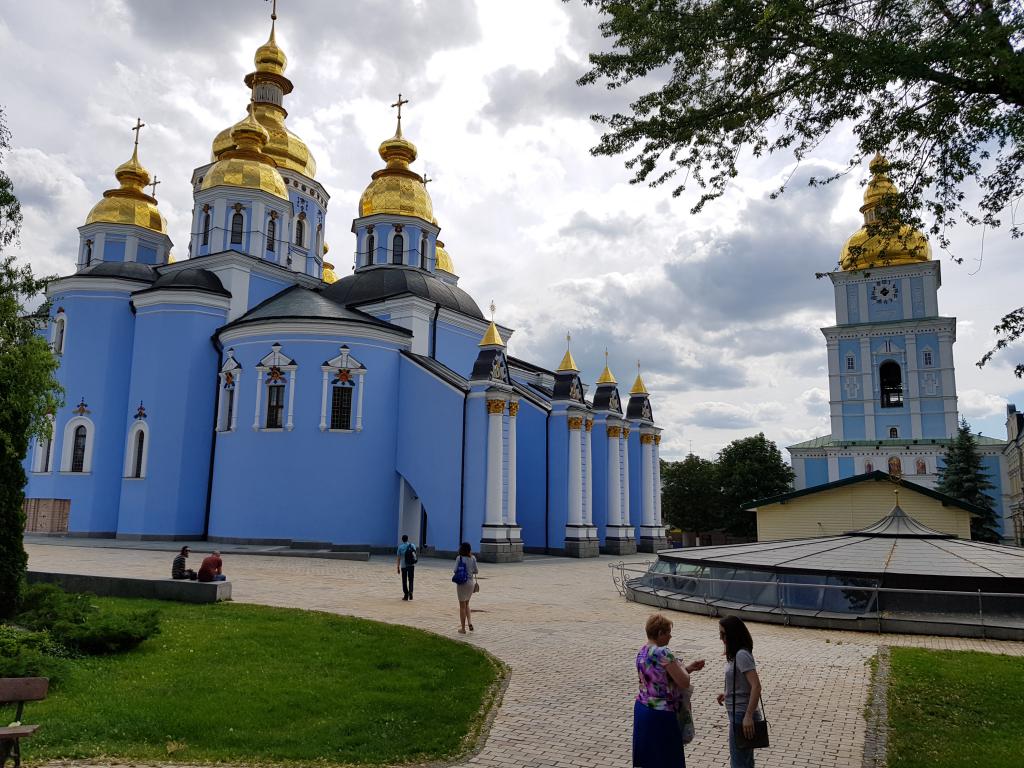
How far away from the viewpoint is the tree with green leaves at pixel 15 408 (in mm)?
11289

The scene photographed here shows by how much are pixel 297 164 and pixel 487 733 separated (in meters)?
36.1

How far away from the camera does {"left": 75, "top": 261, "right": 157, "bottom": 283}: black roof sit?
31.8m

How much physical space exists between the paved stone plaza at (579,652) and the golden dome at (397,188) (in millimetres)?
19953

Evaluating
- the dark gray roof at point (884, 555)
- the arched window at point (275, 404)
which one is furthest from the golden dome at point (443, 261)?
the dark gray roof at point (884, 555)

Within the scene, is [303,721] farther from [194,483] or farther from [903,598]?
[194,483]

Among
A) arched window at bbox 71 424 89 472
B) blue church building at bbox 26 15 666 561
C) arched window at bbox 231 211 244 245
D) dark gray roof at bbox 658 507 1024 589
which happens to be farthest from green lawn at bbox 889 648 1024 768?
arched window at bbox 231 211 244 245

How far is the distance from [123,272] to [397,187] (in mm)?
12710

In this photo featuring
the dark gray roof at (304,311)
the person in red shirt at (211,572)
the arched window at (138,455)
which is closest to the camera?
the person in red shirt at (211,572)

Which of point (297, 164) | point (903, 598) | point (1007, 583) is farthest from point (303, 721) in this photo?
point (297, 164)

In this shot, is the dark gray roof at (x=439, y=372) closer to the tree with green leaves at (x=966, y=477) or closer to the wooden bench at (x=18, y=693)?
the wooden bench at (x=18, y=693)

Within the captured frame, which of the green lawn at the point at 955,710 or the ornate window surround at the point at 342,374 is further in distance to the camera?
the ornate window surround at the point at 342,374

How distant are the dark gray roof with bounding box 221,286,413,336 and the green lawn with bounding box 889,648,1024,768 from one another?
2228 centimetres

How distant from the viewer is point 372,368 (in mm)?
28656

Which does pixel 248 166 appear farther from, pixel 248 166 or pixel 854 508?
pixel 854 508
